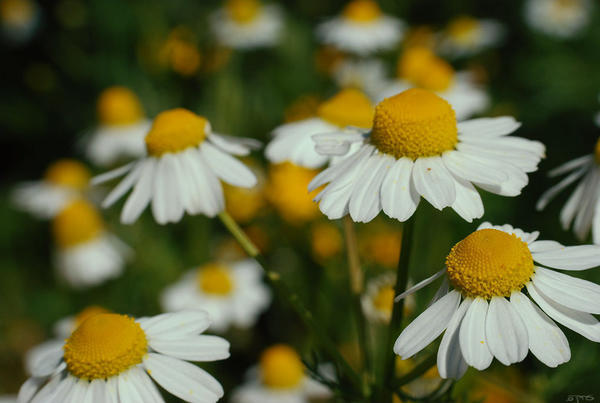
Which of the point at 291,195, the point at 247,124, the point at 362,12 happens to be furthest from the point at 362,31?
the point at 291,195

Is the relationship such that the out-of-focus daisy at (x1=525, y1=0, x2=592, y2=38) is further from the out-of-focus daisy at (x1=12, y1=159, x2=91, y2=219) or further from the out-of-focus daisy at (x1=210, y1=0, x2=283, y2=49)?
the out-of-focus daisy at (x1=12, y1=159, x2=91, y2=219)

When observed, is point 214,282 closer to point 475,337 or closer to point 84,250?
point 84,250

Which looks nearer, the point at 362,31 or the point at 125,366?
the point at 125,366

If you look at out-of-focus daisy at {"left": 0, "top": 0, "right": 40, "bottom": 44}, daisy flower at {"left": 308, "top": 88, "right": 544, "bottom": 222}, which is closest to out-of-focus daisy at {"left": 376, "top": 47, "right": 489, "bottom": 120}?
daisy flower at {"left": 308, "top": 88, "right": 544, "bottom": 222}

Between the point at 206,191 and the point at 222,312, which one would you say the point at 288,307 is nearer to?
the point at 222,312

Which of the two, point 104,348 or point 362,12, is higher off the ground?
point 104,348

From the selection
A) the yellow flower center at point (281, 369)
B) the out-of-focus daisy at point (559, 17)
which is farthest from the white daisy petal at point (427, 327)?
the out-of-focus daisy at point (559, 17)

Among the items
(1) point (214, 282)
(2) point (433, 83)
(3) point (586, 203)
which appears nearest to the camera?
(3) point (586, 203)
